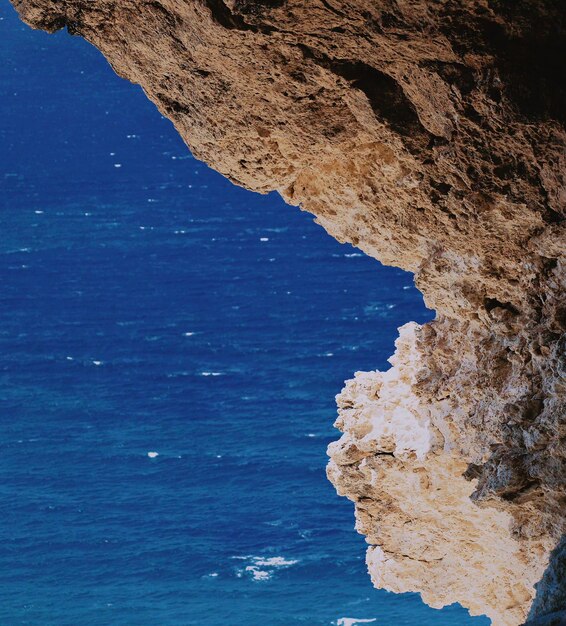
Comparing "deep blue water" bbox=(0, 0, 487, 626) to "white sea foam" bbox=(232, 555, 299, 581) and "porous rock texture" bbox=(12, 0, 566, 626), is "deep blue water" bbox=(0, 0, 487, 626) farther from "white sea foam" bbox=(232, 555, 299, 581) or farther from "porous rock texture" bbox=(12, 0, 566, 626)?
"porous rock texture" bbox=(12, 0, 566, 626)

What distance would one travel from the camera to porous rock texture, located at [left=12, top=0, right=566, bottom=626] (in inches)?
187

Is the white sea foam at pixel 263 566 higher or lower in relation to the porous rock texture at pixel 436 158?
lower

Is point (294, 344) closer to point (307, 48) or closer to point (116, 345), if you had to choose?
point (116, 345)

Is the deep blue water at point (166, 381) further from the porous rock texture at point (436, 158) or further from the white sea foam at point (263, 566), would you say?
the porous rock texture at point (436, 158)

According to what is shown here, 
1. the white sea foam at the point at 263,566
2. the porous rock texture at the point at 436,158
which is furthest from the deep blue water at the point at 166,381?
the porous rock texture at the point at 436,158

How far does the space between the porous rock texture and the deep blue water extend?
15.6 metres

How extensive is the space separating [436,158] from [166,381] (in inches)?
970

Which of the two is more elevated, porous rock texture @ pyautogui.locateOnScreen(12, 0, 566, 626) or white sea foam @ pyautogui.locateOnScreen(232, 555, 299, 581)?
porous rock texture @ pyautogui.locateOnScreen(12, 0, 566, 626)

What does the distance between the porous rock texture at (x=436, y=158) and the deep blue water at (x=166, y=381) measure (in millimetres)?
15554

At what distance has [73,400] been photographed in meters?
28.6

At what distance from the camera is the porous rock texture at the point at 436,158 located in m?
4.74


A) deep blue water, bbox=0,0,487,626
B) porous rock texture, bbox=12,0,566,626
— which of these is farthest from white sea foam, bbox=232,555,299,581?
porous rock texture, bbox=12,0,566,626

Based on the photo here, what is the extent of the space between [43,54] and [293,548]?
1109 inches

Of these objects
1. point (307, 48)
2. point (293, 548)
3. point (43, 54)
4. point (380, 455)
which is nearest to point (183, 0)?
point (307, 48)
